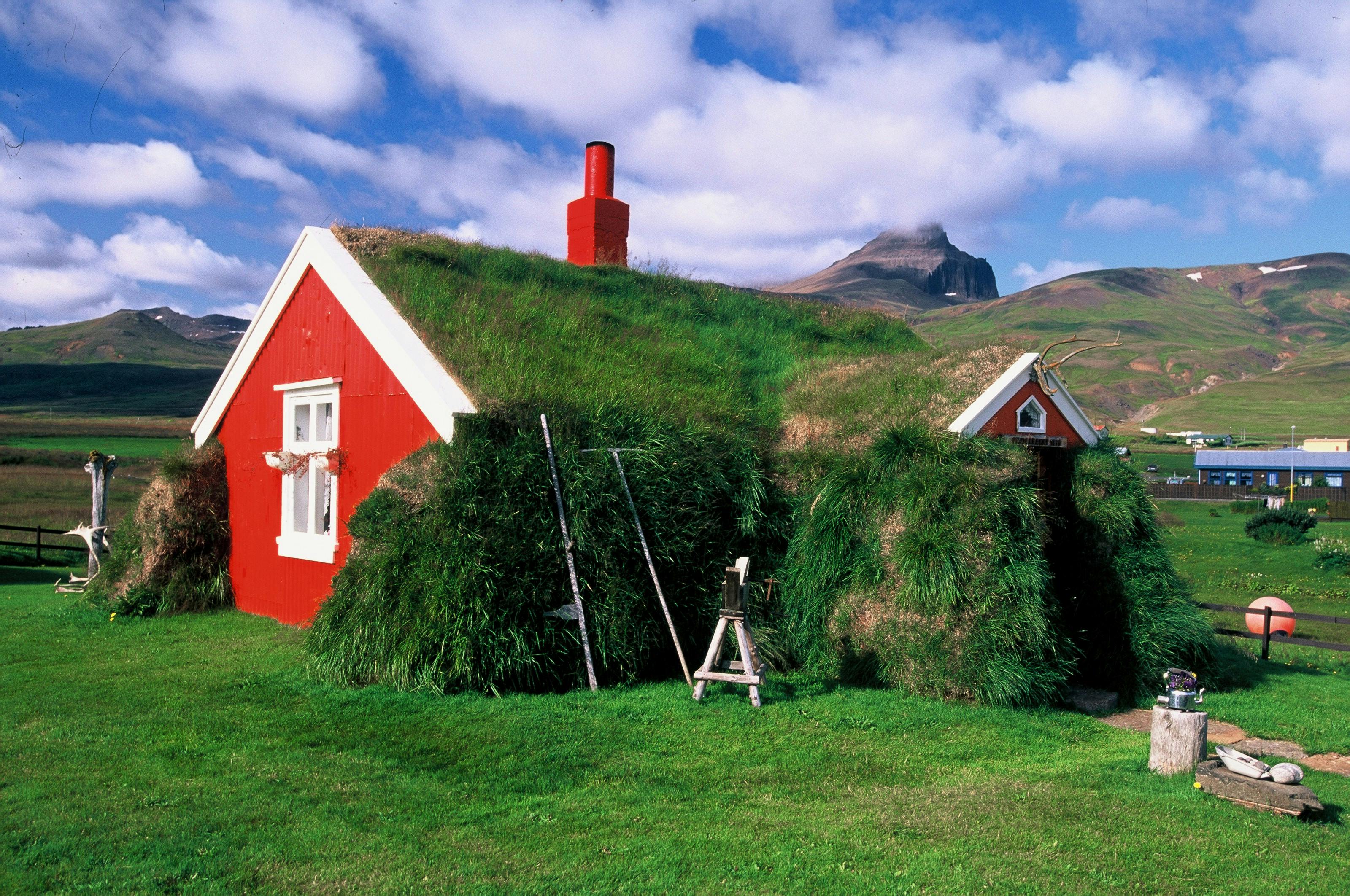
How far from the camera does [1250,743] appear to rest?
7820mm

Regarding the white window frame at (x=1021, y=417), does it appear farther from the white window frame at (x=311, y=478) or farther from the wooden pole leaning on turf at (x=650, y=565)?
the white window frame at (x=311, y=478)

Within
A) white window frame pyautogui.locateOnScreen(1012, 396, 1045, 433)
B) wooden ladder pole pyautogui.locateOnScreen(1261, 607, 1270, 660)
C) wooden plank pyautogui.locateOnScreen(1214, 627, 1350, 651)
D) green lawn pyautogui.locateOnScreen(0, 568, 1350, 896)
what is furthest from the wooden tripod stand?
wooden ladder pole pyautogui.locateOnScreen(1261, 607, 1270, 660)

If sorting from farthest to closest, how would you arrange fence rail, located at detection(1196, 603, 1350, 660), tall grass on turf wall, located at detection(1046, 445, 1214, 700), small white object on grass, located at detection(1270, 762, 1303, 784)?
1. fence rail, located at detection(1196, 603, 1350, 660)
2. tall grass on turf wall, located at detection(1046, 445, 1214, 700)
3. small white object on grass, located at detection(1270, 762, 1303, 784)

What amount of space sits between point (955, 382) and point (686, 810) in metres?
6.59

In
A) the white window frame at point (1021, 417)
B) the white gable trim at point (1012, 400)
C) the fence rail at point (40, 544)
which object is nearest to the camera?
the white gable trim at point (1012, 400)

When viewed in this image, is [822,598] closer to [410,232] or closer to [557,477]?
[557,477]

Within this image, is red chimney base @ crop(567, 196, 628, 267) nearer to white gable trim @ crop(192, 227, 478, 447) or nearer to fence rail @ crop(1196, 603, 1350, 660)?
white gable trim @ crop(192, 227, 478, 447)

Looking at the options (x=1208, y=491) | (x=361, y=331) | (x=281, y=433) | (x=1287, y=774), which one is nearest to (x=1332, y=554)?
(x=1287, y=774)

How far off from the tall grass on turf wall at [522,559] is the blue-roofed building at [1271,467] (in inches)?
2903

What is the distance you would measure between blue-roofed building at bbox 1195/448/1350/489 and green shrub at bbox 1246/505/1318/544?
36570 mm

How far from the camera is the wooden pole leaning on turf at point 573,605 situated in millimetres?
8289

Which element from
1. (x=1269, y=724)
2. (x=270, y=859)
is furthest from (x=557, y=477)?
(x=1269, y=724)

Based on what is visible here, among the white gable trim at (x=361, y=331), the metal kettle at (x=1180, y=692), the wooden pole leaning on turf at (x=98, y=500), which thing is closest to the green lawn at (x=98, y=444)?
the wooden pole leaning on turf at (x=98, y=500)

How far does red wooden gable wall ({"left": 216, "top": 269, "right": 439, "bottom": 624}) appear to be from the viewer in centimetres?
1009
